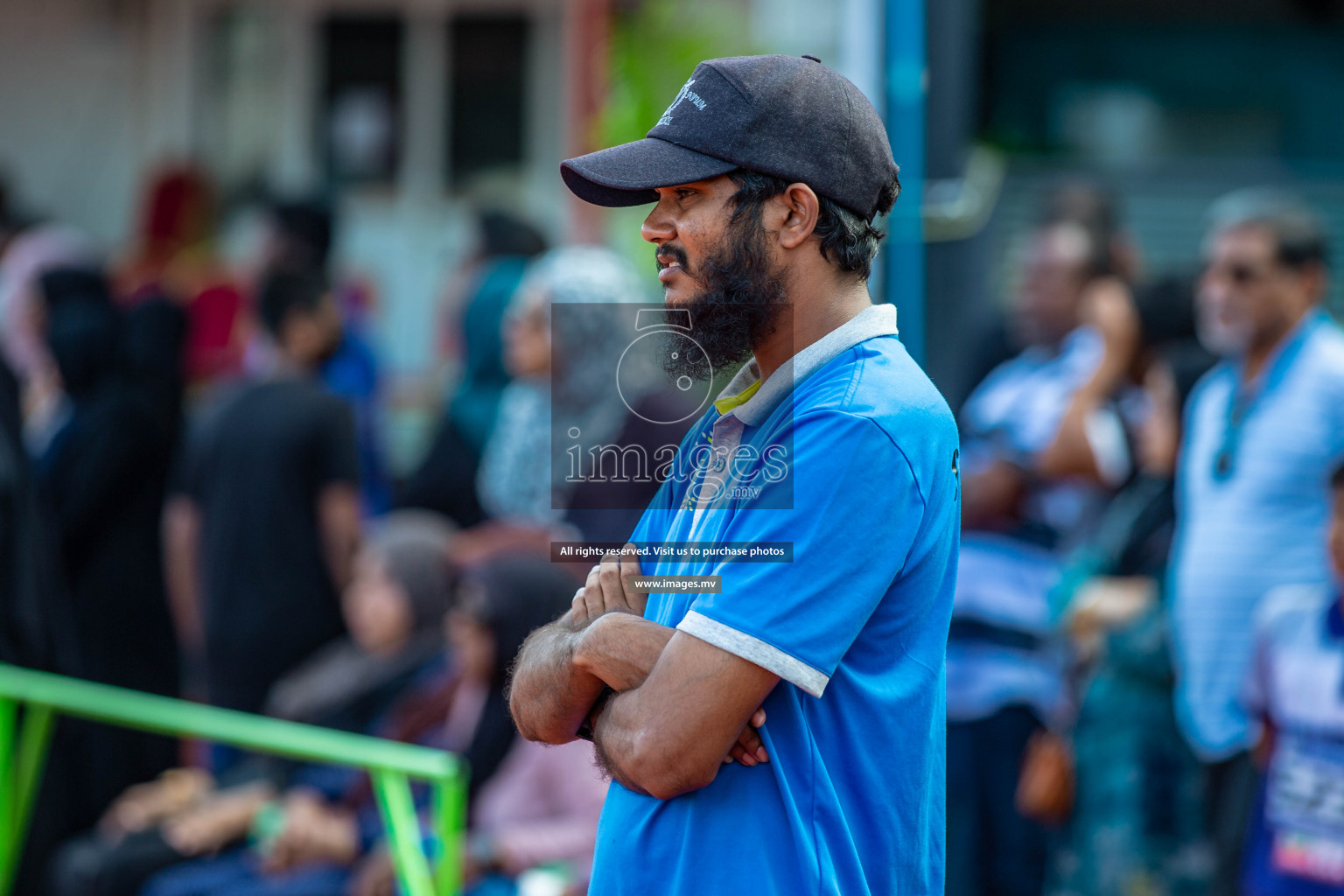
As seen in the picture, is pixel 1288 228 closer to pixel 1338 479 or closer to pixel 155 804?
pixel 1338 479

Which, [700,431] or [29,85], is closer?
[700,431]

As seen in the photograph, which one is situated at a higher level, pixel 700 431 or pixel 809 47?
pixel 809 47

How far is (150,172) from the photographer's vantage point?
1128 centimetres

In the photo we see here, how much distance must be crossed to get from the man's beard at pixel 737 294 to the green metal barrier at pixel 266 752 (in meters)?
1.91

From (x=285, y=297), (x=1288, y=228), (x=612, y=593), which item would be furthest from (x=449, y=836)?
(x=1288, y=228)

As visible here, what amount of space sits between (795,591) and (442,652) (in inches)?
122

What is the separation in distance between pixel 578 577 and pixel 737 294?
2.46 meters

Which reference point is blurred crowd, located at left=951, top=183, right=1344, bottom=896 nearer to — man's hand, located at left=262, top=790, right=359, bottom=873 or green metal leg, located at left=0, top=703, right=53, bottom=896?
man's hand, located at left=262, top=790, right=359, bottom=873

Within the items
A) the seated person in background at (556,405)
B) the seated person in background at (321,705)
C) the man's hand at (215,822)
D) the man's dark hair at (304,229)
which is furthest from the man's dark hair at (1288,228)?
the man's dark hair at (304,229)

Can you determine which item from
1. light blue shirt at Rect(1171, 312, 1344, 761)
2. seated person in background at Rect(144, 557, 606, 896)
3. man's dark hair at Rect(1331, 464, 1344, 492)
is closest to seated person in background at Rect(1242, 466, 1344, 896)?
man's dark hair at Rect(1331, 464, 1344, 492)

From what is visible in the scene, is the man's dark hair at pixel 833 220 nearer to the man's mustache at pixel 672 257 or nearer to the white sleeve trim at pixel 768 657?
the man's mustache at pixel 672 257

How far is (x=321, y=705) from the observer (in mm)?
4566

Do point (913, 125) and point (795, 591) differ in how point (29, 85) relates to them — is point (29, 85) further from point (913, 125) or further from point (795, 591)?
point (795, 591)

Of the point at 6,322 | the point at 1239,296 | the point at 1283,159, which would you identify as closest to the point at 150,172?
the point at 6,322
